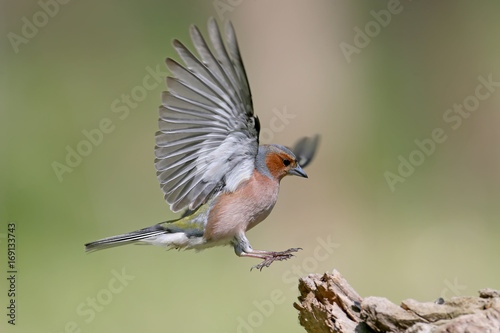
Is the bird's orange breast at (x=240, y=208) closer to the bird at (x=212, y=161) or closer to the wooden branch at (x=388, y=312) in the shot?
the bird at (x=212, y=161)

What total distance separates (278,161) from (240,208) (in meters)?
0.36

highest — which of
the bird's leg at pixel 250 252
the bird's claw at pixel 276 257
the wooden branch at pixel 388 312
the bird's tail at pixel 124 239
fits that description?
the bird's tail at pixel 124 239

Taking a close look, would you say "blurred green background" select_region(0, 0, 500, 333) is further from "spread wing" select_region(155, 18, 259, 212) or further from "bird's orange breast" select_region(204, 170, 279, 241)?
"spread wing" select_region(155, 18, 259, 212)

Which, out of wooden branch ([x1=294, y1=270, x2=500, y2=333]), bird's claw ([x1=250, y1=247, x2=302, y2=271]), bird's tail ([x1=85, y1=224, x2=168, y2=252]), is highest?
bird's tail ([x1=85, y1=224, x2=168, y2=252])

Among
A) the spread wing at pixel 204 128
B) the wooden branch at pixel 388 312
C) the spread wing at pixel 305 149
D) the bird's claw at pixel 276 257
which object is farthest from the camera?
the spread wing at pixel 305 149

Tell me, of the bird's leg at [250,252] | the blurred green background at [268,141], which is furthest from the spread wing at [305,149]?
the blurred green background at [268,141]

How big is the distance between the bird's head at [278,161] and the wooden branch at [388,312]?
869 millimetres

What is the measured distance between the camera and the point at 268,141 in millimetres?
6668

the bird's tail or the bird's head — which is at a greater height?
the bird's tail

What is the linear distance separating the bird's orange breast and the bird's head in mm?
82

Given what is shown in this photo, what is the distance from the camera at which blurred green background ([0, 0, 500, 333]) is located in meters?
5.10

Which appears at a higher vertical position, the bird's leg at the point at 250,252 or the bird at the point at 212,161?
the bird at the point at 212,161

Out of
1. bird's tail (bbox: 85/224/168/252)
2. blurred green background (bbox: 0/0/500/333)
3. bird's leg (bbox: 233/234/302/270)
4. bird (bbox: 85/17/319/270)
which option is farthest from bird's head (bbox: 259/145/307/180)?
blurred green background (bbox: 0/0/500/333)

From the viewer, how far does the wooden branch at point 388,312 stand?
2.15 metres
